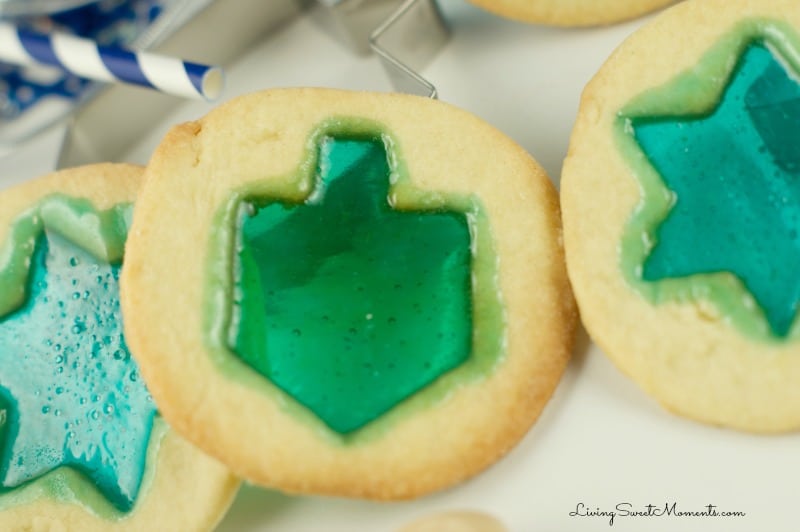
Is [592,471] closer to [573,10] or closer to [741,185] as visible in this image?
[741,185]

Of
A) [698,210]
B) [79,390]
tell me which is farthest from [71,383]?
[698,210]

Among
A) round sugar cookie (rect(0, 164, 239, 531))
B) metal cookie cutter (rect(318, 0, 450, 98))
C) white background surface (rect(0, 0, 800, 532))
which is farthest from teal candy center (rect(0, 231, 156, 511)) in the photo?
metal cookie cutter (rect(318, 0, 450, 98))

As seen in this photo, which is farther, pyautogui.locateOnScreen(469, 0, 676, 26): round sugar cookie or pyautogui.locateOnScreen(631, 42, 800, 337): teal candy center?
pyautogui.locateOnScreen(469, 0, 676, 26): round sugar cookie

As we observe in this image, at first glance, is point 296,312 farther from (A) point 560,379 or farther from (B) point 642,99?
(B) point 642,99

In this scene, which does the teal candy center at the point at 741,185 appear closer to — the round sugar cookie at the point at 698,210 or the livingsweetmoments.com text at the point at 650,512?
the round sugar cookie at the point at 698,210

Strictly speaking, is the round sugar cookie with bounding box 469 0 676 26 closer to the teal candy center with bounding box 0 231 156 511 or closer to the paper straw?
the paper straw

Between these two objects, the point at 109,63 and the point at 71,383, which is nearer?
the point at 71,383

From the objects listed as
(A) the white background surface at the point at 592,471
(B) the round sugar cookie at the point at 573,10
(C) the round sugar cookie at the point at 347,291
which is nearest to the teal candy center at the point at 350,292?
(C) the round sugar cookie at the point at 347,291
